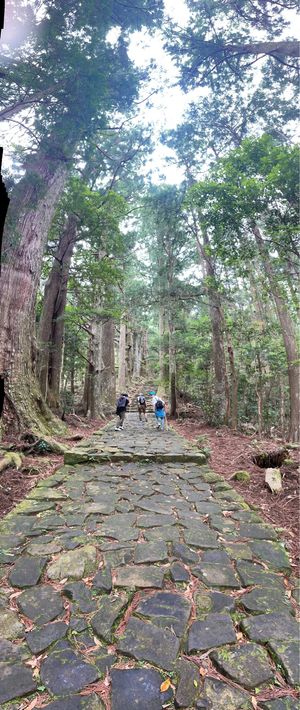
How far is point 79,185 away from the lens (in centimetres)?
787

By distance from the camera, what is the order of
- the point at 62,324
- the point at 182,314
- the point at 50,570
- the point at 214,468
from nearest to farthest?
the point at 50,570
the point at 214,468
the point at 62,324
the point at 182,314

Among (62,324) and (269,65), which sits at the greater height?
(269,65)

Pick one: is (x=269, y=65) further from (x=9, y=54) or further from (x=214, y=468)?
(x=214, y=468)

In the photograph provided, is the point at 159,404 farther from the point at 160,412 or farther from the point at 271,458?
the point at 271,458

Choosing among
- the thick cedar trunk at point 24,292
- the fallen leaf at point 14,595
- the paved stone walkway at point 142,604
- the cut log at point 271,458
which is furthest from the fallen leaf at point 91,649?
the thick cedar trunk at point 24,292

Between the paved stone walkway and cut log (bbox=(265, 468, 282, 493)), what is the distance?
2.61 ft

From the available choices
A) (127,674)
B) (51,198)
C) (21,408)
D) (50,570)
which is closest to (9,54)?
(51,198)

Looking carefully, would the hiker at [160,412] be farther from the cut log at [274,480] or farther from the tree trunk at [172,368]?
the cut log at [274,480]

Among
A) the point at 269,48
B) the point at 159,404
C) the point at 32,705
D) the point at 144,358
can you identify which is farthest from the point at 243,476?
the point at 144,358

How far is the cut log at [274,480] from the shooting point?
15.7ft

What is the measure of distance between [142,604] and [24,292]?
6175mm

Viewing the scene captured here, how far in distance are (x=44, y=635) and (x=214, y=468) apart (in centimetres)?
455

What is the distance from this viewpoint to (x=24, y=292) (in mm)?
7027

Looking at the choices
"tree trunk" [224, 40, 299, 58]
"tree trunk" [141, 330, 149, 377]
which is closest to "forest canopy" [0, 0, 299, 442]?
"tree trunk" [224, 40, 299, 58]
